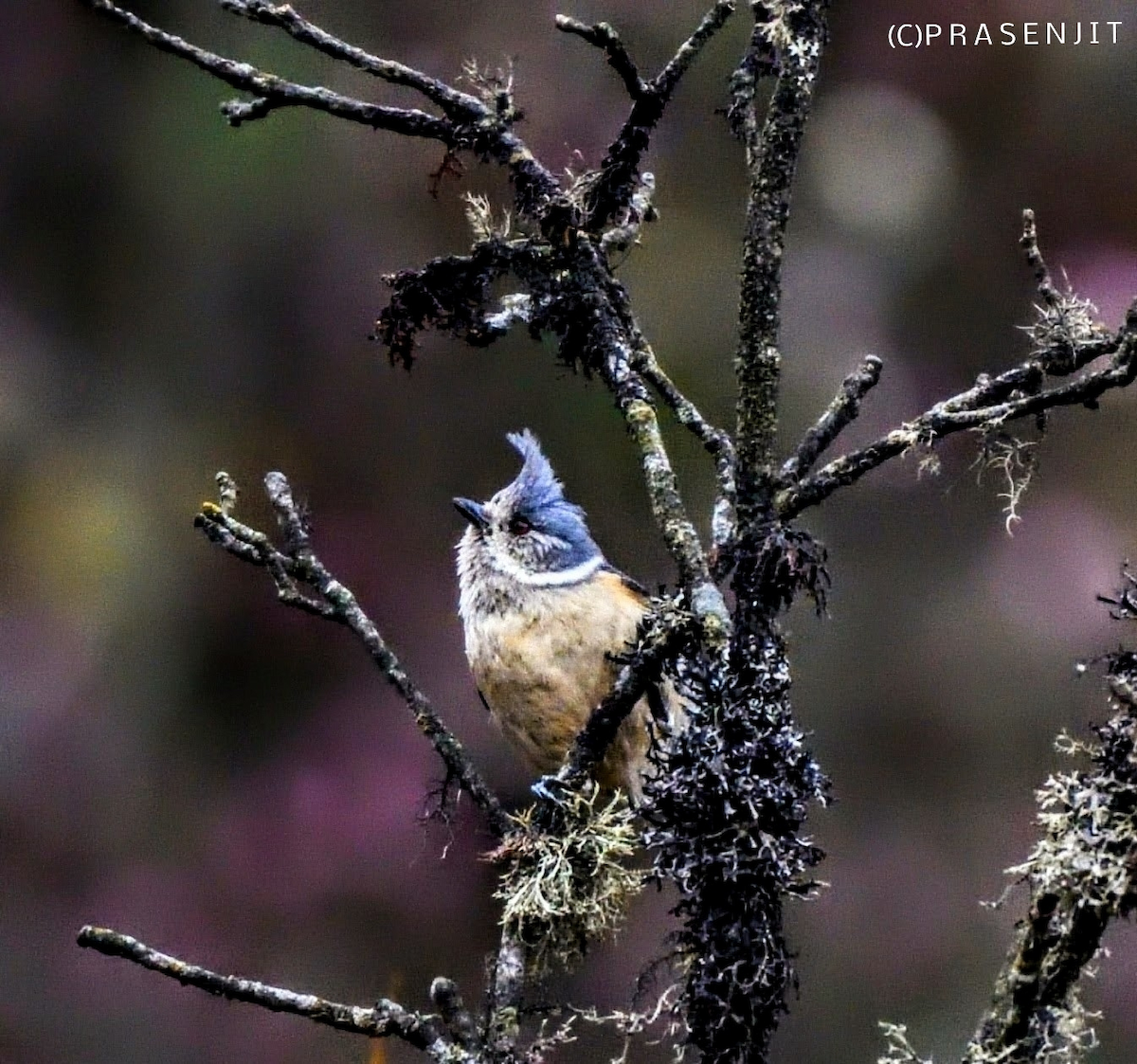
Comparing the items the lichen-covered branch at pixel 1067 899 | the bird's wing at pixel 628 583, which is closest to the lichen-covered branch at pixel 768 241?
the lichen-covered branch at pixel 1067 899

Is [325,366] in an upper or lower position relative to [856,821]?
upper

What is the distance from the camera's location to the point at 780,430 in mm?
5781

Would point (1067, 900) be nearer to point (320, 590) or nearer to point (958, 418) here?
point (958, 418)

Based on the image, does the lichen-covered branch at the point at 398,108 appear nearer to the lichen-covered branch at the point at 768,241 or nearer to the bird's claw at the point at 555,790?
the lichen-covered branch at the point at 768,241

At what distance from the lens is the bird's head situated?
3.97 metres

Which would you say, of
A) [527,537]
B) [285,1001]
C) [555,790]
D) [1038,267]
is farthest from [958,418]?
[527,537]

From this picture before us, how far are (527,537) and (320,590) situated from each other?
140cm

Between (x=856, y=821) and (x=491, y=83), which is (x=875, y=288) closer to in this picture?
(x=856, y=821)

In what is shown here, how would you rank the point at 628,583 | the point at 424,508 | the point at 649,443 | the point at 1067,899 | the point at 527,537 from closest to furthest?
the point at 1067,899 < the point at 649,443 < the point at 527,537 < the point at 628,583 < the point at 424,508

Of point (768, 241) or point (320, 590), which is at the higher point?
point (768, 241)

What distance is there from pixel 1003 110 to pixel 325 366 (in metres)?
2.20

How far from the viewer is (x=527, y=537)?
157 inches

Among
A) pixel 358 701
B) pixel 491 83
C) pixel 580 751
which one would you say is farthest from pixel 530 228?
pixel 358 701

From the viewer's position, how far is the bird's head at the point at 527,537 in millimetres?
3970
